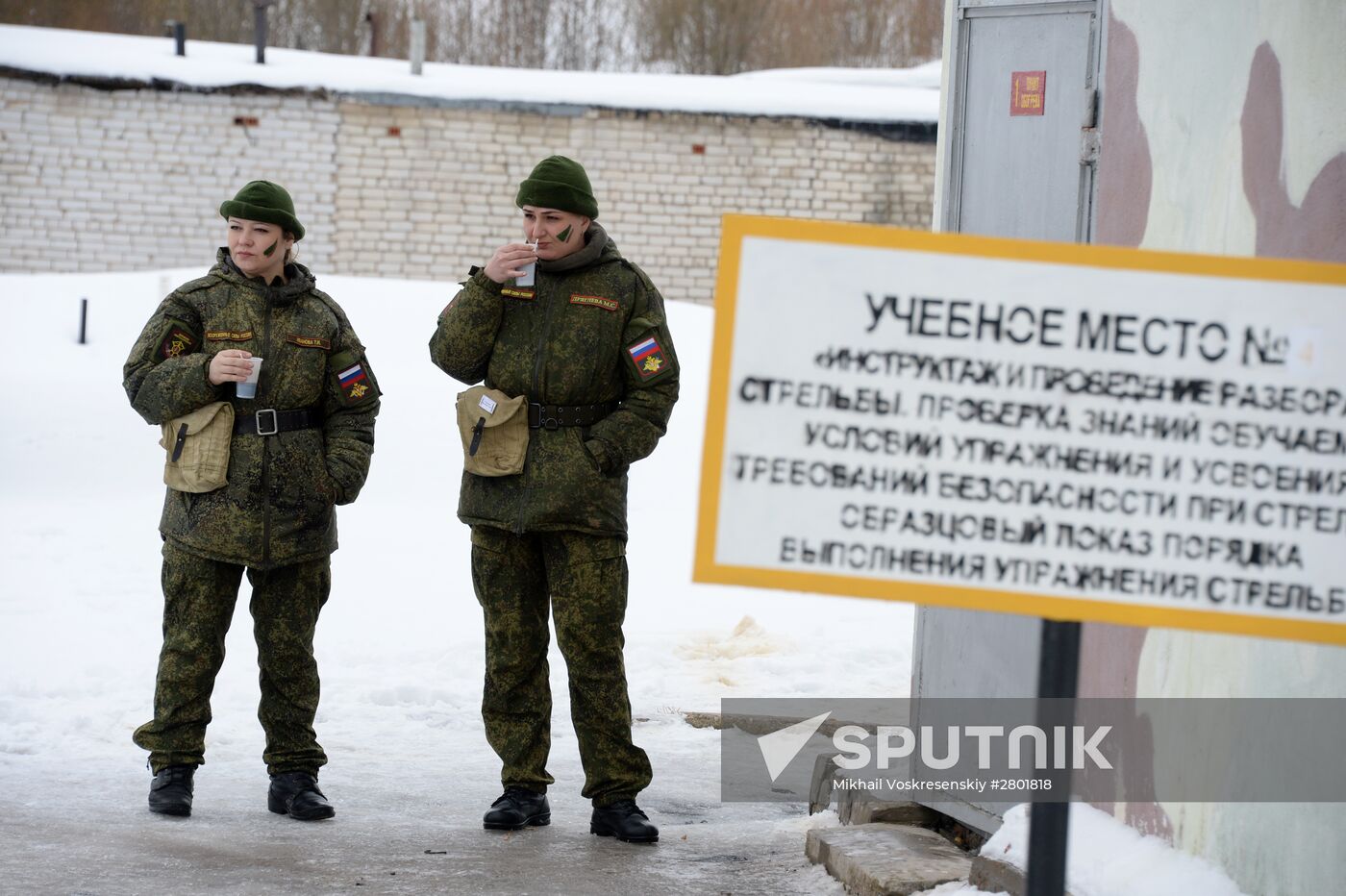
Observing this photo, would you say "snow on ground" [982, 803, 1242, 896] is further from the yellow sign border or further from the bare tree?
the bare tree

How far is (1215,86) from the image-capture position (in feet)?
10.6

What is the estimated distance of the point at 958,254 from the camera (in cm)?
212

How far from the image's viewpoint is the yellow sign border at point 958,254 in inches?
80.5

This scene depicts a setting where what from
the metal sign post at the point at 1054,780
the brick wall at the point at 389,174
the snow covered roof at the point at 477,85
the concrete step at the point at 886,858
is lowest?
the concrete step at the point at 886,858

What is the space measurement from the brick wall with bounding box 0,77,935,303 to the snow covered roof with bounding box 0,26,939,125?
0.16 m

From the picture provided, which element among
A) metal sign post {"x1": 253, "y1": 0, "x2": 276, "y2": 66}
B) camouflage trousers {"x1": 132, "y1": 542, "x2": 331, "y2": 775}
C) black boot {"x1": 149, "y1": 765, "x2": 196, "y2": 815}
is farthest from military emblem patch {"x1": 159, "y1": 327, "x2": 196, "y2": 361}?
metal sign post {"x1": 253, "y1": 0, "x2": 276, "y2": 66}

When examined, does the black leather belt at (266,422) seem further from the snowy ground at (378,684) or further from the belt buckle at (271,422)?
the snowy ground at (378,684)

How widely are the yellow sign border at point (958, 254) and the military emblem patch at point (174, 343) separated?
8.66 ft

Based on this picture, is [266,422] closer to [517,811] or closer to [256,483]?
[256,483]

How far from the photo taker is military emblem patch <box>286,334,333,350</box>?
176 inches

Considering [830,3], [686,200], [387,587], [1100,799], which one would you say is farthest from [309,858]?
[830,3]

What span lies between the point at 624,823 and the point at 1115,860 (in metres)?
1.46

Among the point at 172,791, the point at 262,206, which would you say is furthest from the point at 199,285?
the point at 172,791

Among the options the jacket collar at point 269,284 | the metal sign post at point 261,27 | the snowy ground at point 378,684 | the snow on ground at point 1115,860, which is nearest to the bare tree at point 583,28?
the metal sign post at point 261,27
